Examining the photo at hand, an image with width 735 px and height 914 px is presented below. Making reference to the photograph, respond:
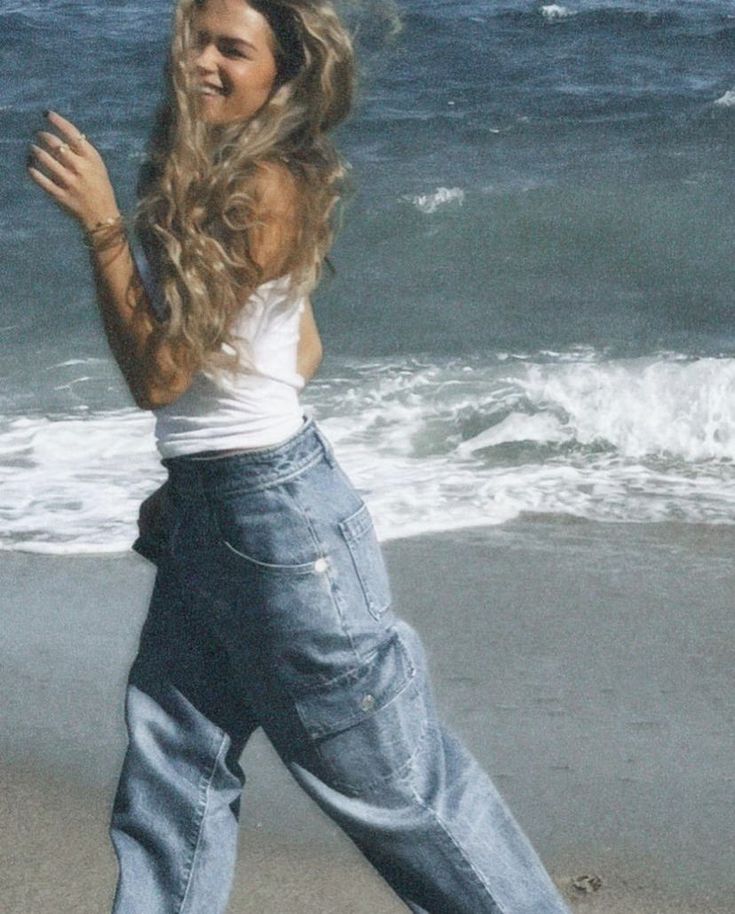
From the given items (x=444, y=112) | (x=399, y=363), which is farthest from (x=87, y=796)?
(x=444, y=112)

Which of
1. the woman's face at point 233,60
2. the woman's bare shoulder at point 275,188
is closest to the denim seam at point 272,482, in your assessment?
the woman's bare shoulder at point 275,188

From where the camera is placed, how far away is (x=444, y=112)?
1330cm

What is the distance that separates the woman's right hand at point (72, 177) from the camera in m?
2.19

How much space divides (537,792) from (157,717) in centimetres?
139

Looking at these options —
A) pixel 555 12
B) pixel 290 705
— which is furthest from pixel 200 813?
pixel 555 12

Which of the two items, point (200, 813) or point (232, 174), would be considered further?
point (200, 813)

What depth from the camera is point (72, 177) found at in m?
2.20

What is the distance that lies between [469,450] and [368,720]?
4.25 meters

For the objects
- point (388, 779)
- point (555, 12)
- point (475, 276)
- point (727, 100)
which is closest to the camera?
point (388, 779)

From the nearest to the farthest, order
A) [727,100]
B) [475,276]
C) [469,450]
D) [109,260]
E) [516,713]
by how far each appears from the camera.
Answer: [109,260] < [516,713] < [469,450] < [475,276] < [727,100]

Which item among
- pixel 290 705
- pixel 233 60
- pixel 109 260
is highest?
pixel 233 60

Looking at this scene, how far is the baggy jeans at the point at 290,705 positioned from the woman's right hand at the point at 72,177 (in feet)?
1.13

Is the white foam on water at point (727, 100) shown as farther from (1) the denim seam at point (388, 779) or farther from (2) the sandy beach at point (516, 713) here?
(1) the denim seam at point (388, 779)

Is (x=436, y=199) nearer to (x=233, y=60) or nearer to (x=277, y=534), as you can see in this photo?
(x=233, y=60)
